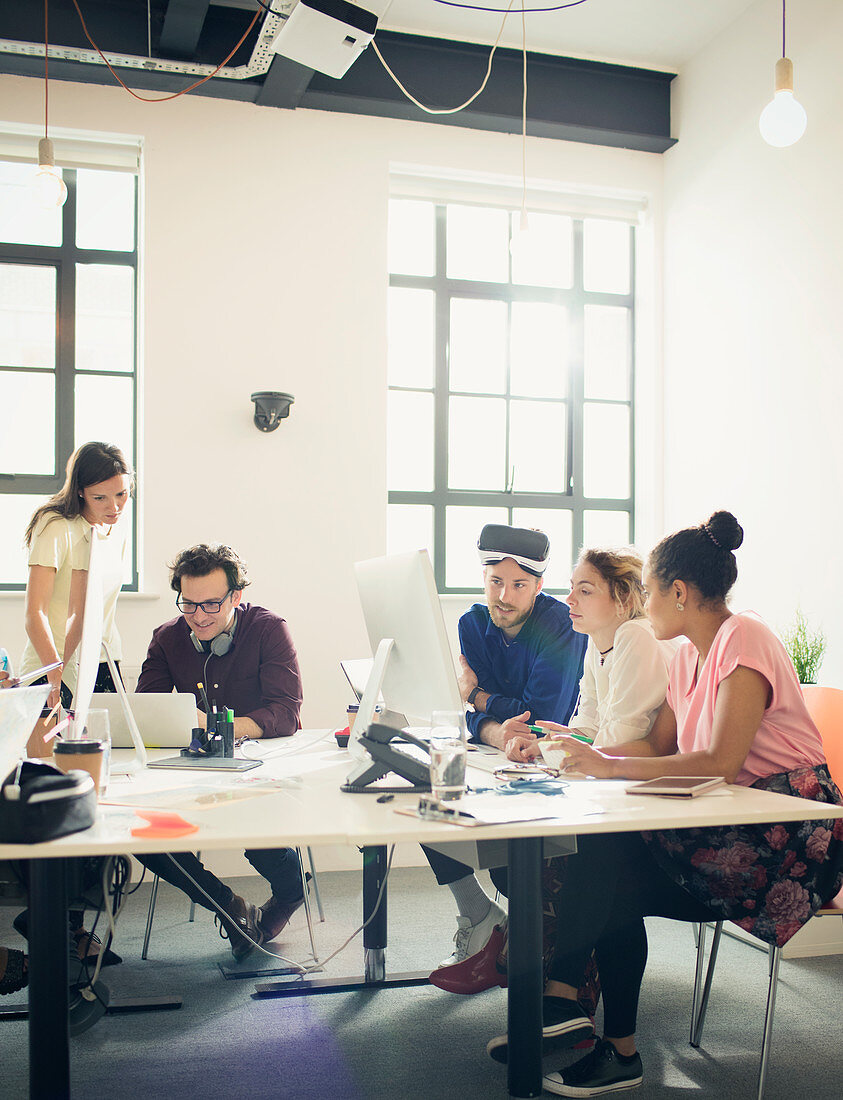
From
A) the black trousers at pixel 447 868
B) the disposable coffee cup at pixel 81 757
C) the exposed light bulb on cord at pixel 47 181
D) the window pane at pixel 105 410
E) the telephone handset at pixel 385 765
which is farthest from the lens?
the window pane at pixel 105 410

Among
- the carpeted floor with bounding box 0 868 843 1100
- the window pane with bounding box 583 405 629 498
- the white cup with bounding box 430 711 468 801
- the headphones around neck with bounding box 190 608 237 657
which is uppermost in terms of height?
the window pane with bounding box 583 405 629 498

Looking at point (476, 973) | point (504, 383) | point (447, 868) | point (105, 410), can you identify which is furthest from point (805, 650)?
point (105, 410)

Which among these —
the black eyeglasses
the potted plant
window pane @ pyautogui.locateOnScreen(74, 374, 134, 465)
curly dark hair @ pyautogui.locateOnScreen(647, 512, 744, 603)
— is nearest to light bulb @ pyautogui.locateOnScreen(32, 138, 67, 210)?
window pane @ pyautogui.locateOnScreen(74, 374, 134, 465)

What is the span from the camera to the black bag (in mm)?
1484

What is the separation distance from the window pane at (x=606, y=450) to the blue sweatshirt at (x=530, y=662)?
180cm

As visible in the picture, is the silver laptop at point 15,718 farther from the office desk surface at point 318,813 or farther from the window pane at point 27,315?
the window pane at point 27,315

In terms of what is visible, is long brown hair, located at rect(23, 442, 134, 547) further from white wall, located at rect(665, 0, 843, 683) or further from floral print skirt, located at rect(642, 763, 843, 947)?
white wall, located at rect(665, 0, 843, 683)

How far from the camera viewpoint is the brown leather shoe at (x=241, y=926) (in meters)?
2.83

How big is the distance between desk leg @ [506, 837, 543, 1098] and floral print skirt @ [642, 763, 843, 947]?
1.31ft

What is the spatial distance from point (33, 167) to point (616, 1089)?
13.0 feet

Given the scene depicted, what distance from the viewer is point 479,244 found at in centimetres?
461

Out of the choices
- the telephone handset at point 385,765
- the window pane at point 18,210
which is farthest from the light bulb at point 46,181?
the telephone handset at point 385,765

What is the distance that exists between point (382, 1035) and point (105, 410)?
2781 millimetres

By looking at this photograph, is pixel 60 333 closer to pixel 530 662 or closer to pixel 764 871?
pixel 530 662
